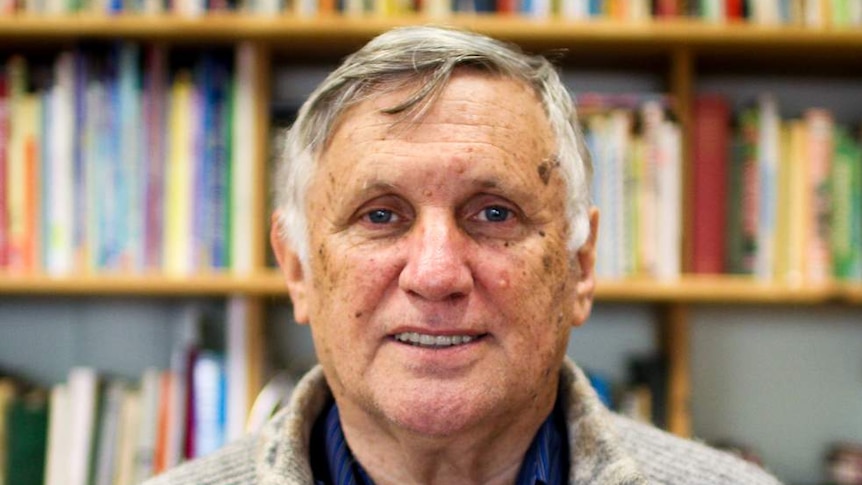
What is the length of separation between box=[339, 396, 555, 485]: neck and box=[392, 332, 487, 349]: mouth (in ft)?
0.32

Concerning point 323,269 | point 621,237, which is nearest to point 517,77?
point 323,269

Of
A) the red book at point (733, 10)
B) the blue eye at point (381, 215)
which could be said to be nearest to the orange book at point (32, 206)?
the blue eye at point (381, 215)

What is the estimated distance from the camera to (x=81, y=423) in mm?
1492

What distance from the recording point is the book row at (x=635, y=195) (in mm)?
1484

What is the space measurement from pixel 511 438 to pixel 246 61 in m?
0.90

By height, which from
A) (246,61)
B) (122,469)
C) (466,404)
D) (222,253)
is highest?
(246,61)

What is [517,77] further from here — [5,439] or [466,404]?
[5,439]

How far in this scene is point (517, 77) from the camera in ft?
3.12

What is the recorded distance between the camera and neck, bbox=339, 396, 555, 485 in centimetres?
90

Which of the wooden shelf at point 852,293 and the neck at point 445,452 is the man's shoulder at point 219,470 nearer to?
the neck at point 445,452

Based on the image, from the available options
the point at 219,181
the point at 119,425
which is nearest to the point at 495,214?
the point at 219,181

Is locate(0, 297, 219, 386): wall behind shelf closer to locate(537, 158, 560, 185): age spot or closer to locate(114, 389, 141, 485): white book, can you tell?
locate(114, 389, 141, 485): white book

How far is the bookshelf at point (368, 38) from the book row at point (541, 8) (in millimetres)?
39

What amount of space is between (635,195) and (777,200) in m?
0.27
